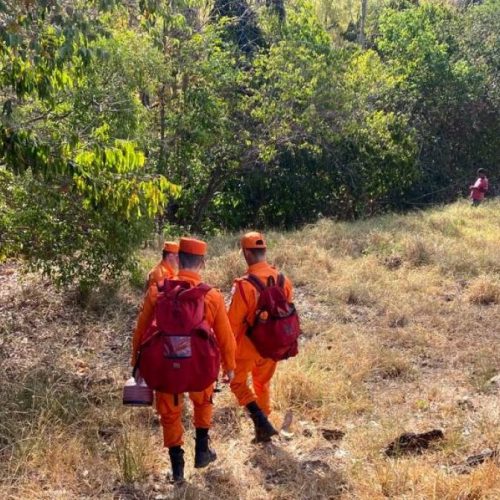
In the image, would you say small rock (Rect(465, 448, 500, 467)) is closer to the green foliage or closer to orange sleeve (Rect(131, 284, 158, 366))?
orange sleeve (Rect(131, 284, 158, 366))

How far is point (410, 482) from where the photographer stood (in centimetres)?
398

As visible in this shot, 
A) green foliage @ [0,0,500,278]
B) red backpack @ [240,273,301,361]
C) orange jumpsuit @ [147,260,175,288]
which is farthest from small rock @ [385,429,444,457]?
green foliage @ [0,0,500,278]

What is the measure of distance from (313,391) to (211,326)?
1.82 metres

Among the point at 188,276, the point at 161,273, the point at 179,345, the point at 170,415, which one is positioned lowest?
the point at 170,415

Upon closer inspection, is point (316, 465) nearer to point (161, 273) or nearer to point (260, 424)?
point (260, 424)

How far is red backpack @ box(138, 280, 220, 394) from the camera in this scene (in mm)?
3867

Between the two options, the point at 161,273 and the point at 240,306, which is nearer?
the point at 240,306

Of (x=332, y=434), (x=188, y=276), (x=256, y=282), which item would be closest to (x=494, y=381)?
(x=332, y=434)

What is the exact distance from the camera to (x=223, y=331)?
4.19 metres

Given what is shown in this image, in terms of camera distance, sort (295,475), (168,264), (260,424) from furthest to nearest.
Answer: (168,264) → (260,424) → (295,475)

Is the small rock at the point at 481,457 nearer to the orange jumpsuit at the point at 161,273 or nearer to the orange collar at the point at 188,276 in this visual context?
the orange collar at the point at 188,276

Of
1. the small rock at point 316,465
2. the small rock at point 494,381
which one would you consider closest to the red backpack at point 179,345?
the small rock at point 316,465

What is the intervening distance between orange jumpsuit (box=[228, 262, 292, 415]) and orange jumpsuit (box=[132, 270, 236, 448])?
358mm

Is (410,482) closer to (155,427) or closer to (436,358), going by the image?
(155,427)
